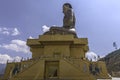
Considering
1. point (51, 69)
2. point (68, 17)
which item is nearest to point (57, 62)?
point (51, 69)

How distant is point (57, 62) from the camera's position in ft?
72.6

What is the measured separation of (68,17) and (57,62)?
13561 millimetres

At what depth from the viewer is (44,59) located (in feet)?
72.4

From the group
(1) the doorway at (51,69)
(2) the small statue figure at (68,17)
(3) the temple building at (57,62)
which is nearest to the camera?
(3) the temple building at (57,62)

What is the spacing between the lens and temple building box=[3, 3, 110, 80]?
2127 centimetres

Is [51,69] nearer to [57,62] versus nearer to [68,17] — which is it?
[57,62]

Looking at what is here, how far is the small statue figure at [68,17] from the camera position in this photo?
33.6 metres

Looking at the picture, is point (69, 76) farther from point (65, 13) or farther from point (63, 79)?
point (65, 13)

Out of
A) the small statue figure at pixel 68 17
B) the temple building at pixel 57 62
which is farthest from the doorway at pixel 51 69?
the small statue figure at pixel 68 17

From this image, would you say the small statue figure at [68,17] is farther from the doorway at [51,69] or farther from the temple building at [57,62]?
the doorway at [51,69]

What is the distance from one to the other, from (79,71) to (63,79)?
186 cm

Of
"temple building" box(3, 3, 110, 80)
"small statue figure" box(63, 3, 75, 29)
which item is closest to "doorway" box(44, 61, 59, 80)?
"temple building" box(3, 3, 110, 80)

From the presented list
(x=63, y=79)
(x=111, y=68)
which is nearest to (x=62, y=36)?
(x=63, y=79)

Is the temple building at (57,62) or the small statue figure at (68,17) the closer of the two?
the temple building at (57,62)
